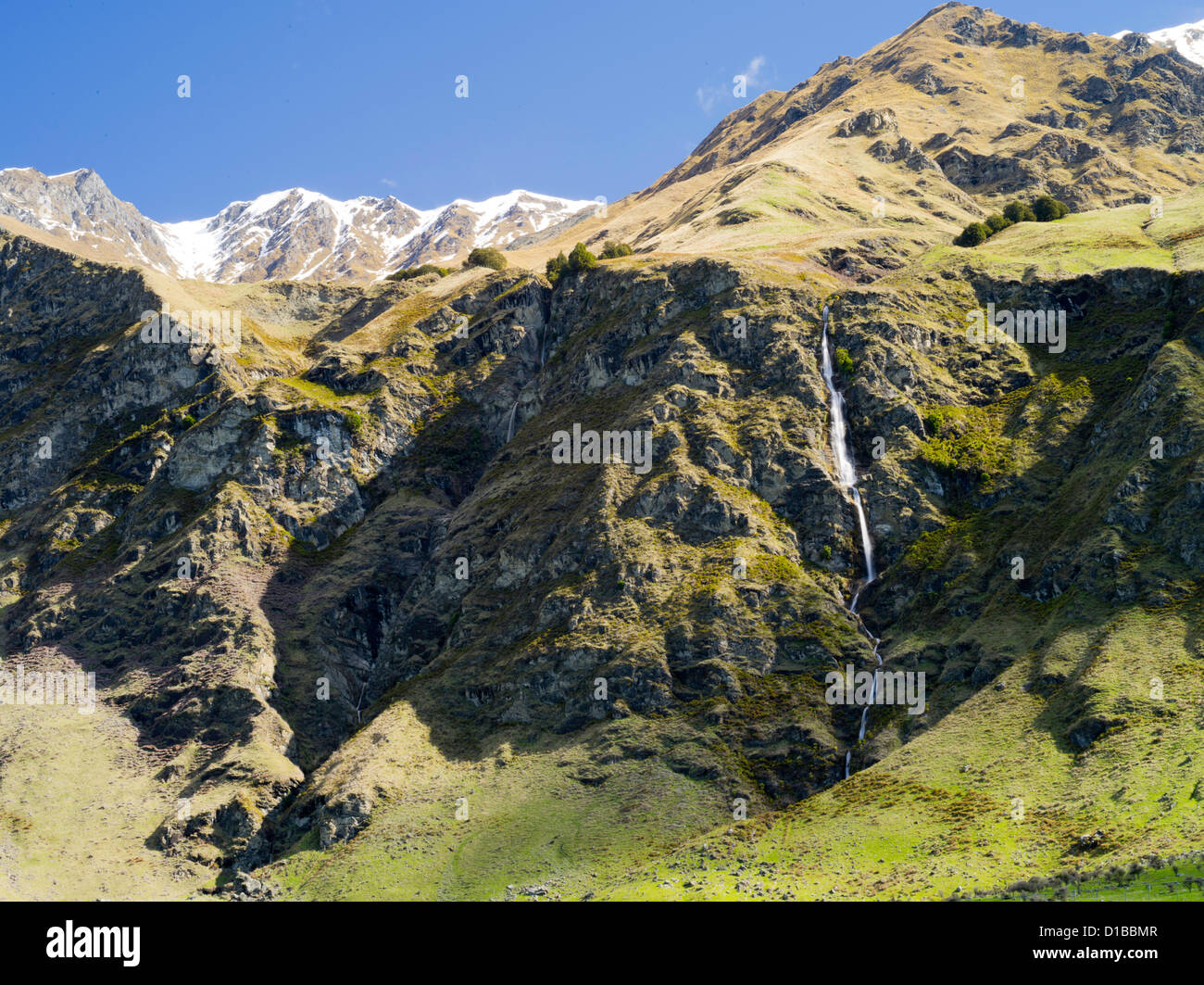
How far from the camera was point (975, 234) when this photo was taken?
541 feet

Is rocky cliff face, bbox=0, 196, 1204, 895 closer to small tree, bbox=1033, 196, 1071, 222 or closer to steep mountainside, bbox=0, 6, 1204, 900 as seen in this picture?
steep mountainside, bbox=0, 6, 1204, 900

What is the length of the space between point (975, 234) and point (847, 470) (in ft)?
243

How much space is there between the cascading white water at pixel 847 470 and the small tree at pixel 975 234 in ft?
153

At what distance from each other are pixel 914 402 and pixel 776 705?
5391cm

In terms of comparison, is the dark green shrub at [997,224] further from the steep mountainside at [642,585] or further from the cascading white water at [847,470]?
the cascading white water at [847,470]

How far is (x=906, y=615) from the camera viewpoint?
330 ft

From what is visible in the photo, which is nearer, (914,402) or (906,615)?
(906,615)

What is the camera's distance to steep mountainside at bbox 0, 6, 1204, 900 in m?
75.6

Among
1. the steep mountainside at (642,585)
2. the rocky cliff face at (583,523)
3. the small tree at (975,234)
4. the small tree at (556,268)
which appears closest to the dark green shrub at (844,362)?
the steep mountainside at (642,585)

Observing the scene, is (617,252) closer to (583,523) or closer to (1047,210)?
(1047,210)

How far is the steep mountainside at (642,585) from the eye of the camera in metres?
75.6
